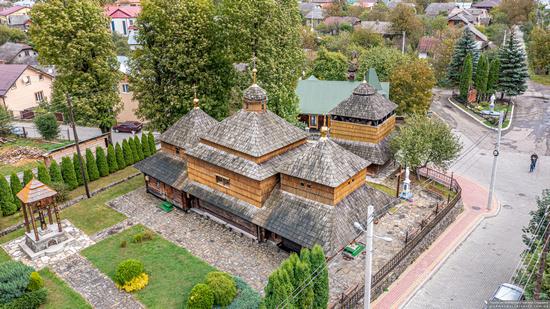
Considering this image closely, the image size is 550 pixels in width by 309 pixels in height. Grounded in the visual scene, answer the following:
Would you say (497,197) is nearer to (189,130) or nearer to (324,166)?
(324,166)

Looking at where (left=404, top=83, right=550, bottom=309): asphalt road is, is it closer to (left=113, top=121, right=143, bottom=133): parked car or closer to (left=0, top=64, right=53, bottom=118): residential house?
(left=113, top=121, right=143, bottom=133): parked car

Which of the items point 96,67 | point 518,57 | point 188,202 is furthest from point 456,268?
point 518,57

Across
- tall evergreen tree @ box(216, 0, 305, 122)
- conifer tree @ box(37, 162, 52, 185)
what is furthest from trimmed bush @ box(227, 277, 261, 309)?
tall evergreen tree @ box(216, 0, 305, 122)

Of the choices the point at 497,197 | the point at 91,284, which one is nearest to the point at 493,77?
the point at 497,197

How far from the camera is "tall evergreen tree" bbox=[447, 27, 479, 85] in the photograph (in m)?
49.2

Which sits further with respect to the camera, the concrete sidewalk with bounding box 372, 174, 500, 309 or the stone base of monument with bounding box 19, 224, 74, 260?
the stone base of monument with bounding box 19, 224, 74, 260

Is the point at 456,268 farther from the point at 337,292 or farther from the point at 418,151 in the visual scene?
the point at 418,151

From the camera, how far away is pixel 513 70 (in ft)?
151

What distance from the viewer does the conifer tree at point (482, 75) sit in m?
45.9

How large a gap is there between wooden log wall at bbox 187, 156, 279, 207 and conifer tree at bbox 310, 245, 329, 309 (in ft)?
20.2

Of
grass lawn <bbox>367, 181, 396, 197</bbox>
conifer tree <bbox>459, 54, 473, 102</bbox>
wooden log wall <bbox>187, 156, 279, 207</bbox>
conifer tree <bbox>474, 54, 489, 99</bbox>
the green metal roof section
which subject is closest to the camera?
wooden log wall <bbox>187, 156, 279, 207</bbox>

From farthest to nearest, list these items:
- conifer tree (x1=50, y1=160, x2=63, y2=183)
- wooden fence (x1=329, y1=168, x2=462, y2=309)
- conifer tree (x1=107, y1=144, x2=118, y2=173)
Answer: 1. conifer tree (x1=107, y1=144, x2=118, y2=173)
2. conifer tree (x1=50, y1=160, x2=63, y2=183)
3. wooden fence (x1=329, y1=168, x2=462, y2=309)

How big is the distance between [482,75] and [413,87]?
13.7 metres

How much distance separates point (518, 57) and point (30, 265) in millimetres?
48911
